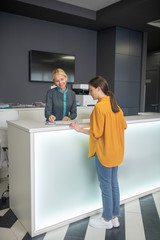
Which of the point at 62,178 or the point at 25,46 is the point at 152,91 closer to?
the point at 25,46

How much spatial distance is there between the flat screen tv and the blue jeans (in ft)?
11.7

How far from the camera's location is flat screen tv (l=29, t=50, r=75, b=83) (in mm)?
5008

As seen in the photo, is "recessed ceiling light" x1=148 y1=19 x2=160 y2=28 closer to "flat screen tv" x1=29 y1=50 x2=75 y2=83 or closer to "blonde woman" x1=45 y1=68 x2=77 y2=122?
"flat screen tv" x1=29 y1=50 x2=75 y2=83

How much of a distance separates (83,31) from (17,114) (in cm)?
341

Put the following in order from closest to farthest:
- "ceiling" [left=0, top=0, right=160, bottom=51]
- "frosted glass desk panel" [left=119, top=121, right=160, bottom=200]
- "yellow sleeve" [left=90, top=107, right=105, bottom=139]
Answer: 1. "yellow sleeve" [left=90, top=107, right=105, bottom=139]
2. "frosted glass desk panel" [left=119, top=121, right=160, bottom=200]
3. "ceiling" [left=0, top=0, right=160, bottom=51]

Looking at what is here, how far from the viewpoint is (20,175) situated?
204 centimetres

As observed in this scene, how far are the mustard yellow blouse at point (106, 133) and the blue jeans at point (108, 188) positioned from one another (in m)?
0.09

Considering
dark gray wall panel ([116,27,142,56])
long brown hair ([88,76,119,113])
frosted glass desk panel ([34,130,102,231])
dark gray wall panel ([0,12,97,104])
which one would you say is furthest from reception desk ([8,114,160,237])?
dark gray wall panel ([116,27,142,56])

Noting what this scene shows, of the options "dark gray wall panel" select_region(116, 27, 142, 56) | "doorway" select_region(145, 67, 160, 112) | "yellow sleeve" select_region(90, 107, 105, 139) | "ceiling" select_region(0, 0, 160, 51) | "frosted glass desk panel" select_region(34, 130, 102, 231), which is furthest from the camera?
"doorway" select_region(145, 67, 160, 112)

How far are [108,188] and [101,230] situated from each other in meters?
0.42

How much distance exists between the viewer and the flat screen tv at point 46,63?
197 inches

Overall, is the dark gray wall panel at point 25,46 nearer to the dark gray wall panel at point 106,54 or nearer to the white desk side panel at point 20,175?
the dark gray wall panel at point 106,54

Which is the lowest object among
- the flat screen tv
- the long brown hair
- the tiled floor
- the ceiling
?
the tiled floor

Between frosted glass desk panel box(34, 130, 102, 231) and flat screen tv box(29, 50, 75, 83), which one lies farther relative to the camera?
flat screen tv box(29, 50, 75, 83)
